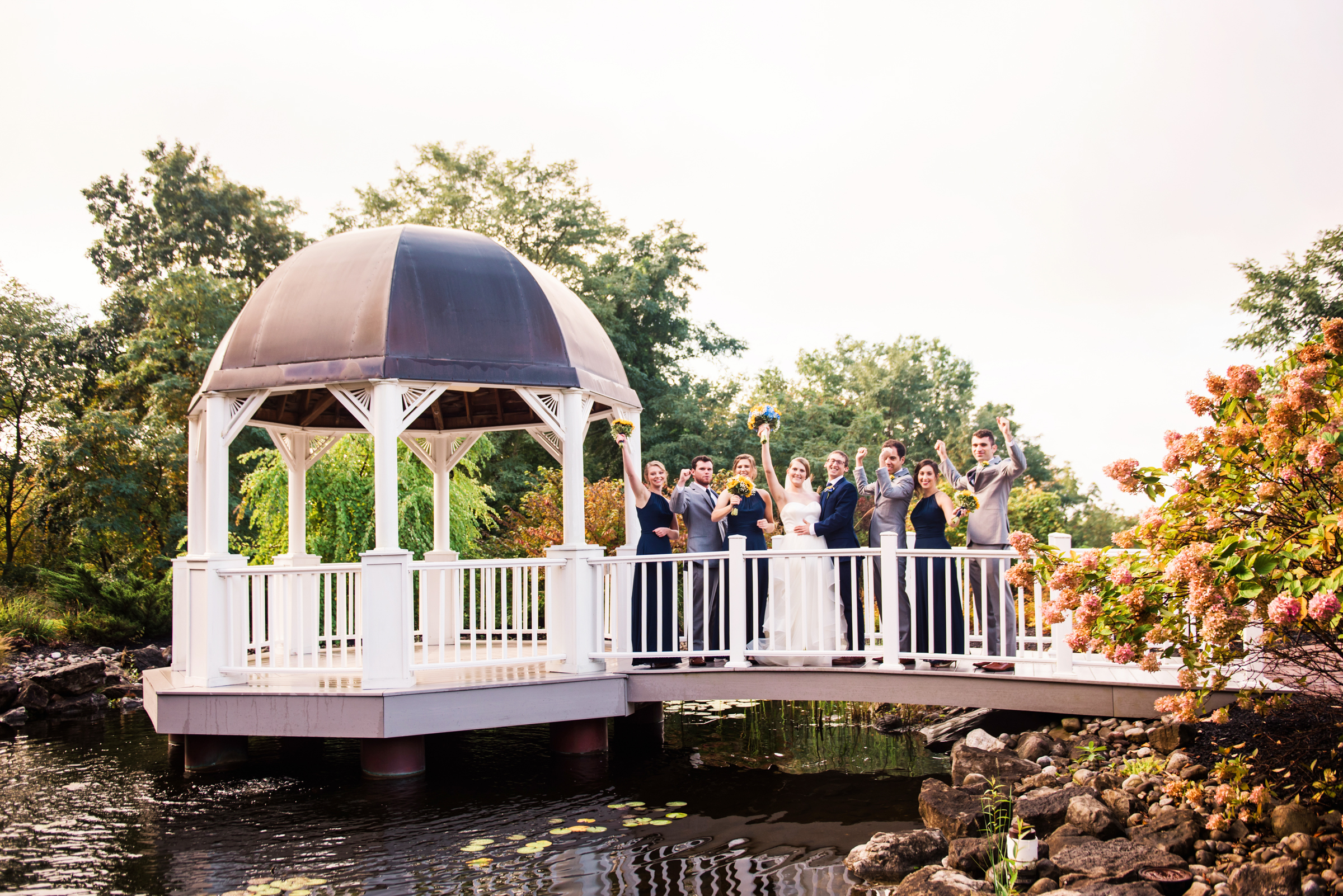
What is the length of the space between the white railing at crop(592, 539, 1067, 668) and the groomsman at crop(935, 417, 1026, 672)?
20 mm

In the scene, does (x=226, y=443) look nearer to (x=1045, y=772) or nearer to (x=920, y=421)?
(x=1045, y=772)

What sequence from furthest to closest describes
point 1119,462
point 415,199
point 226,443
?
1. point 415,199
2. point 226,443
3. point 1119,462

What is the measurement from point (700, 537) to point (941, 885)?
367 cm

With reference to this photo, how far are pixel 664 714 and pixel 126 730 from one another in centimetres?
554

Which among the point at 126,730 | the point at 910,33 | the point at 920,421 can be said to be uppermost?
the point at 910,33

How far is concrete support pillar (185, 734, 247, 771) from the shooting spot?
8008 mm

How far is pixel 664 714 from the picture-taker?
10.7 metres

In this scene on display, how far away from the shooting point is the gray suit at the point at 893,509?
24.8 feet

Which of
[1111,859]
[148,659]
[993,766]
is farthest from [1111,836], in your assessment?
[148,659]

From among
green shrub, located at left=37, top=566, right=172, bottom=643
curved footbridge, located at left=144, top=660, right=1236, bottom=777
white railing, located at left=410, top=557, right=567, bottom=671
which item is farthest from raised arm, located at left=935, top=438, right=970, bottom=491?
green shrub, located at left=37, top=566, right=172, bottom=643

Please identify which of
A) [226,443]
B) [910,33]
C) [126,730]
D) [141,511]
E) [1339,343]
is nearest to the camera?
[1339,343]

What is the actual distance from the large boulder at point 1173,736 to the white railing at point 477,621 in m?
4.19

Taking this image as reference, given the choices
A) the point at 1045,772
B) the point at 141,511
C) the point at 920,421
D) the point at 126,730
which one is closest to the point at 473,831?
the point at 1045,772

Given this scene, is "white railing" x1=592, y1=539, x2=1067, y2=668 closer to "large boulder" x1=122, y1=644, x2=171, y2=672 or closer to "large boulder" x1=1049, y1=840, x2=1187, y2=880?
"large boulder" x1=1049, y1=840, x2=1187, y2=880
